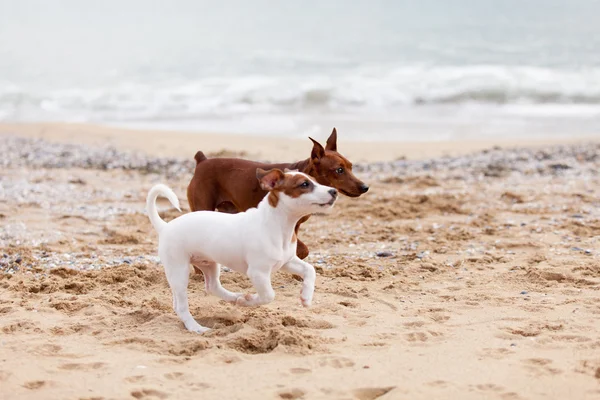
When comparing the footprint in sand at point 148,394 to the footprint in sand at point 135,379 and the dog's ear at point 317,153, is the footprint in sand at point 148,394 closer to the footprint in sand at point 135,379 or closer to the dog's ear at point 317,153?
the footprint in sand at point 135,379

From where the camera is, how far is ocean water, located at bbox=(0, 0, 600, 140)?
18531mm

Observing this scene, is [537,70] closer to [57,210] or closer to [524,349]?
[57,210]

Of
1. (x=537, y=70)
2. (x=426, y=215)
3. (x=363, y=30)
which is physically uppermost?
(x=363, y=30)

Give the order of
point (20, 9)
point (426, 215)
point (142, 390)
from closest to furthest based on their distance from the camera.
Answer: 1. point (142, 390)
2. point (426, 215)
3. point (20, 9)

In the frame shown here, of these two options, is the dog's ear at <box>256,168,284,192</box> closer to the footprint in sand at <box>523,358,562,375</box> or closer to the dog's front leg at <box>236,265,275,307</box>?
the dog's front leg at <box>236,265,275,307</box>

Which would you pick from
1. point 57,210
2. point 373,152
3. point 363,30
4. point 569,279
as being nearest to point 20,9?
point 363,30

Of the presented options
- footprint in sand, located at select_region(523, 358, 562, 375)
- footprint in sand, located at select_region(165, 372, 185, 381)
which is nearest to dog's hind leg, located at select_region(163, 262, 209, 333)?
footprint in sand, located at select_region(165, 372, 185, 381)

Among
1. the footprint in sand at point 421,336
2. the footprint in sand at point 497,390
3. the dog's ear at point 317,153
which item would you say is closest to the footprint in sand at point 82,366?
the footprint in sand at point 421,336

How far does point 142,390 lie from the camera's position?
407 cm

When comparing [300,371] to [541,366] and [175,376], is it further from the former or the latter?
[541,366]

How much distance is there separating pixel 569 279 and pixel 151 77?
22254 millimetres

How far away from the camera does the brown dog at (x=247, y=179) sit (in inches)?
235

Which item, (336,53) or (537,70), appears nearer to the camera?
(537,70)

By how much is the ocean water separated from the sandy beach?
6708 mm
